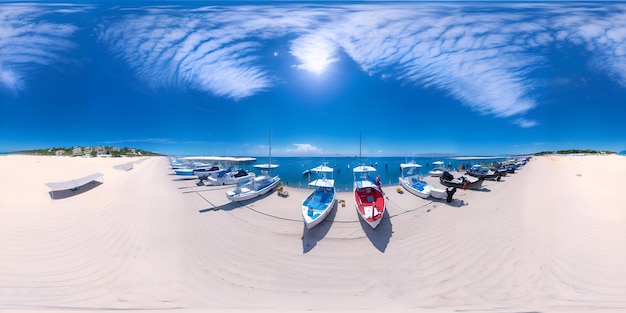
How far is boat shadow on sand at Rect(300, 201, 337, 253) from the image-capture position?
349 cm

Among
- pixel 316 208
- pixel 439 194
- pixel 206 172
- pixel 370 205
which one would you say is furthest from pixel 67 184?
pixel 439 194

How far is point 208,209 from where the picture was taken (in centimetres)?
443

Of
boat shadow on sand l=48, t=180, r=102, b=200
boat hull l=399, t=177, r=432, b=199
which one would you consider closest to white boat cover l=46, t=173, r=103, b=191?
boat shadow on sand l=48, t=180, r=102, b=200

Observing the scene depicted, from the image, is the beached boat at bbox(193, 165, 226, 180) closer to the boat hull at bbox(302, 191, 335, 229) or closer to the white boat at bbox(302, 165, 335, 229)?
the white boat at bbox(302, 165, 335, 229)

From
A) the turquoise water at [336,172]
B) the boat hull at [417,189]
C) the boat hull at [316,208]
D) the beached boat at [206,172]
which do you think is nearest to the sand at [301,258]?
the boat hull at [316,208]

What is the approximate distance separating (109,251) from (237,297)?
240cm

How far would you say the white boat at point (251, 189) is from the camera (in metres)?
5.27

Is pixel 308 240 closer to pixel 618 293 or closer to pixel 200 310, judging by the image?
pixel 200 310

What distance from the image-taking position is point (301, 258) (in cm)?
312

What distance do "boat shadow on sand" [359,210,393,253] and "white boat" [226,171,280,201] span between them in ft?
11.0

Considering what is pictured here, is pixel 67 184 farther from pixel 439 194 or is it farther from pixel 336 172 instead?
pixel 336 172

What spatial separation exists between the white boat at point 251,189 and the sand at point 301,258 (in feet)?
1.90

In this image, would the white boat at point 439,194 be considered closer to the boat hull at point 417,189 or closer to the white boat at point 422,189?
the white boat at point 422,189

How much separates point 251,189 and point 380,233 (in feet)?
13.4
